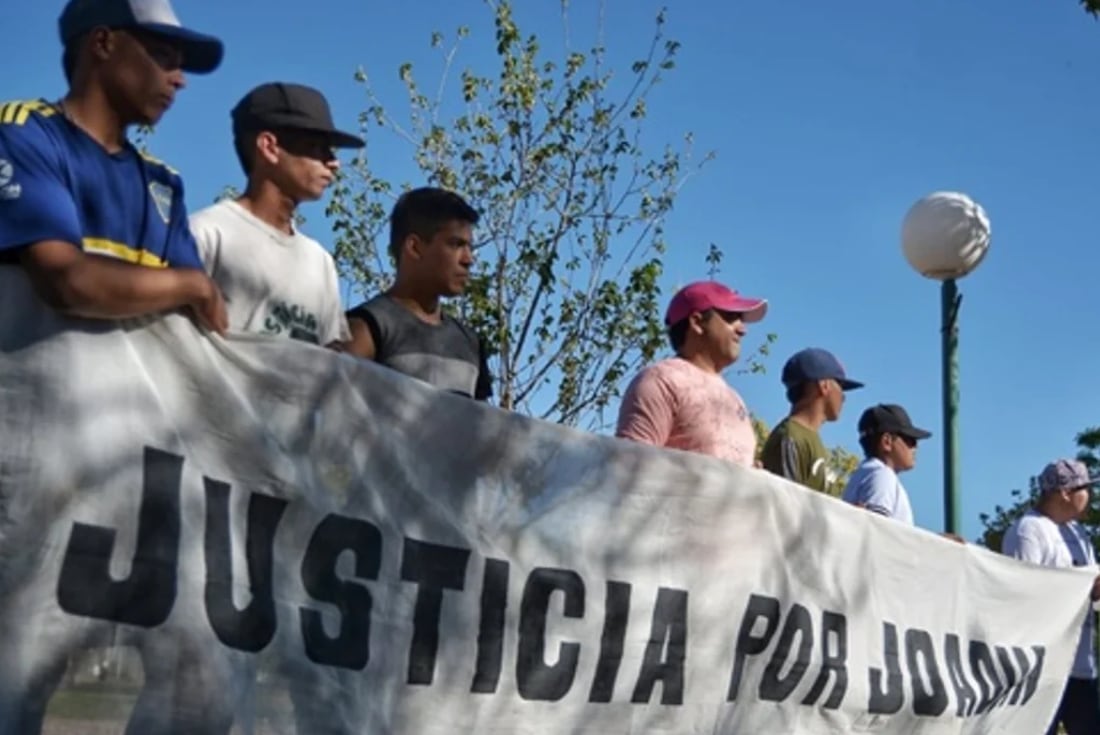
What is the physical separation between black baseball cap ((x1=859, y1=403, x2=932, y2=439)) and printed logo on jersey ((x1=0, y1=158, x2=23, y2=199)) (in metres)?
4.56

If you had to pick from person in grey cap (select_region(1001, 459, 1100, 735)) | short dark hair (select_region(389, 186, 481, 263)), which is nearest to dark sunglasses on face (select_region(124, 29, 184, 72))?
short dark hair (select_region(389, 186, 481, 263))

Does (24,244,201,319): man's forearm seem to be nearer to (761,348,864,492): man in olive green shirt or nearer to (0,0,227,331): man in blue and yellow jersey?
(0,0,227,331): man in blue and yellow jersey

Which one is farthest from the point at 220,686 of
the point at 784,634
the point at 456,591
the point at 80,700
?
the point at 784,634

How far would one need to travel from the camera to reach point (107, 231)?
3416mm

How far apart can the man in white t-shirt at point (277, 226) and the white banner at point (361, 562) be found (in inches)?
22.0

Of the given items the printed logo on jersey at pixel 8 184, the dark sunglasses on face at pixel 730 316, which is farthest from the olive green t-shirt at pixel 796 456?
the printed logo on jersey at pixel 8 184

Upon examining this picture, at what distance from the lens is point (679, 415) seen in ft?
17.5

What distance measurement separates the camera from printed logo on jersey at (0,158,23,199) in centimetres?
316

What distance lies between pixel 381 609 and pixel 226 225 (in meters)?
1.19

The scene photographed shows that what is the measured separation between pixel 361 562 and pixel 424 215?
1535 millimetres

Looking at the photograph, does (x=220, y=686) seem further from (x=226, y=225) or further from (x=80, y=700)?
(x=226, y=225)

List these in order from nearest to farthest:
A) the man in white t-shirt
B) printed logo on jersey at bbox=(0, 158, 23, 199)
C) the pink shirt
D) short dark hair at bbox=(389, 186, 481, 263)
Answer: printed logo on jersey at bbox=(0, 158, 23, 199) → the man in white t-shirt → short dark hair at bbox=(389, 186, 481, 263) → the pink shirt

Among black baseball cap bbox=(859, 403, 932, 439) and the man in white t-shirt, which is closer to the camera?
the man in white t-shirt

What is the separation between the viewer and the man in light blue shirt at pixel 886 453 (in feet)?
22.4
